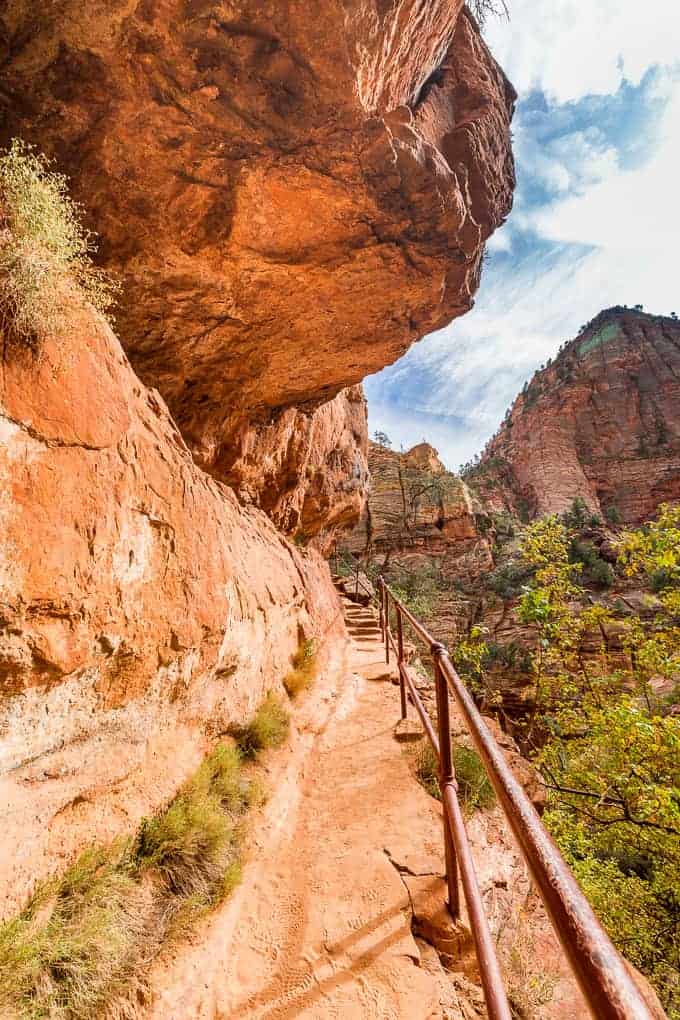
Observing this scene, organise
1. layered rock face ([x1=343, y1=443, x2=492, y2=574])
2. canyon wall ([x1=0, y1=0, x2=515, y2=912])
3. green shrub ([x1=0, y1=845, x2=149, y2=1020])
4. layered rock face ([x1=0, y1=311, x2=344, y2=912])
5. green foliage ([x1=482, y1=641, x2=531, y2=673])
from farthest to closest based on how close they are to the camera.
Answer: layered rock face ([x1=343, y1=443, x2=492, y2=574]) < green foliage ([x1=482, y1=641, x2=531, y2=673]) < canyon wall ([x1=0, y1=0, x2=515, y2=912]) < layered rock face ([x1=0, y1=311, x2=344, y2=912]) < green shrub ([x1=0, y1=845, x2=149, y2=1020])

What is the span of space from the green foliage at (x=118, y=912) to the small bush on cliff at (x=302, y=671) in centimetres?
197

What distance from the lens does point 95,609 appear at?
2549mm

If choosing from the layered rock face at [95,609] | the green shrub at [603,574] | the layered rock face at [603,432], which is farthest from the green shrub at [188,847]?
the layered rock face at [603,432]

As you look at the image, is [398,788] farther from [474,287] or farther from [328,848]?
[474,287]

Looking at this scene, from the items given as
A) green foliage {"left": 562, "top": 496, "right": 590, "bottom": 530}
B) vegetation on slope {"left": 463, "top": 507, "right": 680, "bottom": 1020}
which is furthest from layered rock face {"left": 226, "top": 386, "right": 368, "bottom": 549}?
green foliage {"left": 562, "top": 496, "right": 590, "bottom": 530}

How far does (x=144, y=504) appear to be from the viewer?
3.11m

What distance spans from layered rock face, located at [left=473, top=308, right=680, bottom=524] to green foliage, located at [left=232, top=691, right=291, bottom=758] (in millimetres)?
31183

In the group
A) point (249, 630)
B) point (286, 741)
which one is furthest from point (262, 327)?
point (286, 741)

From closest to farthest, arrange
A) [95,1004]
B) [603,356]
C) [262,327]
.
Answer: [95,1004] → [262,327] → [603,356]

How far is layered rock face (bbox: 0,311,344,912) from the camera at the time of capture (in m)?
2.16

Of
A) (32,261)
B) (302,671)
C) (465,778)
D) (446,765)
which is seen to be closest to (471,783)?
(465,778)

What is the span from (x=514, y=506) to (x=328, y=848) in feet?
112

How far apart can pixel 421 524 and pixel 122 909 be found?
951 inches

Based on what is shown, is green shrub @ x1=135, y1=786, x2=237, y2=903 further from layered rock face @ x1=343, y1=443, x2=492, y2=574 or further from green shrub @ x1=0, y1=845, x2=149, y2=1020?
layered rock face @ x1=343, y1=443, x2=492, y2=574
